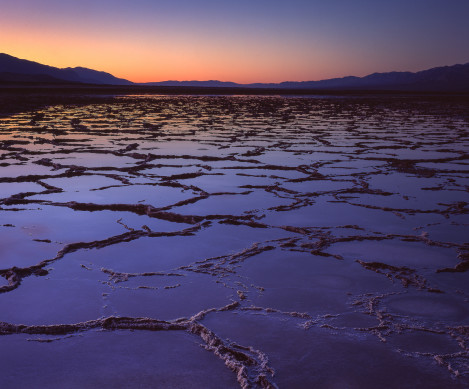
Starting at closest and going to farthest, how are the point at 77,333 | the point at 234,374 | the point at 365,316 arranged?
the point at 234,374, the point at 77,333, the point at 365,316

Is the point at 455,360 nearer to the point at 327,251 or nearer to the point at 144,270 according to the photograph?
the point at 327,251

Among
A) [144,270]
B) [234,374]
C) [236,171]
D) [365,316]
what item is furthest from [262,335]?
[236,171]

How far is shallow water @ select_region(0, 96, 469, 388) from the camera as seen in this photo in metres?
1.20

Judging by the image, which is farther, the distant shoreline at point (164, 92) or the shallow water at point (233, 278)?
the distant shoreline at point (164, 92)

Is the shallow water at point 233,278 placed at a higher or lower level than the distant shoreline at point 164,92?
lower

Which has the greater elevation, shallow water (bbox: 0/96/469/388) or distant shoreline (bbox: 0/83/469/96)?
distant shoreline (bbox: 0/83/469/96)

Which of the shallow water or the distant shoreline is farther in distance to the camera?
the distant shoreline

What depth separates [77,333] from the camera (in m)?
1.34

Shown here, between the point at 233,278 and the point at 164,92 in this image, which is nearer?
the point at 233,278

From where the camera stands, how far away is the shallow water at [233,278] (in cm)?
120

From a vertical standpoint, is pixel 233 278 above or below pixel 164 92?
below

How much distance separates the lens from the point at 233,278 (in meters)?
1.75

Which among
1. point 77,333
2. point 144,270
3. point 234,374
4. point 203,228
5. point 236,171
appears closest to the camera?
point 234,374

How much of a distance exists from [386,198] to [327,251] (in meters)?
1.18
